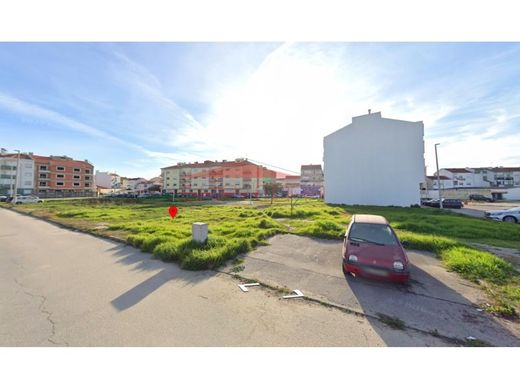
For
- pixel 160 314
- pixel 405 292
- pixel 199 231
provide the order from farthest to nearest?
pixel 199 231 < pixel 405 292 < pixel 160 314

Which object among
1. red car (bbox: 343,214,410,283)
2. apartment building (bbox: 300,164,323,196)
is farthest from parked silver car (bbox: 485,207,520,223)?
apartment building (bbox: 300,164,323,196)

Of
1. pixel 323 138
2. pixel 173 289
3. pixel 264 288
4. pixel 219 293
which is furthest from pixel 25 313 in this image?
pixel 323 138

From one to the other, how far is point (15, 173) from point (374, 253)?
7727 cm

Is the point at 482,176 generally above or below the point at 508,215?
above

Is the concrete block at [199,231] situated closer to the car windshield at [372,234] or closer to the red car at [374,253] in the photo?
the red car at [374,253]

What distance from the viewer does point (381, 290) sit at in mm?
4012

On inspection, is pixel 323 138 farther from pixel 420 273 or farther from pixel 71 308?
pixel 71 308

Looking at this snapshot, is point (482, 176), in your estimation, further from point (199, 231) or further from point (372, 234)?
point (199, 231)

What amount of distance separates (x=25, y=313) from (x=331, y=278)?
525cm

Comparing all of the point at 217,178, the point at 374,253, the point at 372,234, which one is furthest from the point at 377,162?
the point at 217,178

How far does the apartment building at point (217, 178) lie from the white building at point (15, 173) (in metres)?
31.4

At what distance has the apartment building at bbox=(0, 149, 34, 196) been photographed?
166 ft

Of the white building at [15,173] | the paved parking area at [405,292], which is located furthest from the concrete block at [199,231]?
the white building at [15,173]

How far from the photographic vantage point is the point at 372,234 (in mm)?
4949
